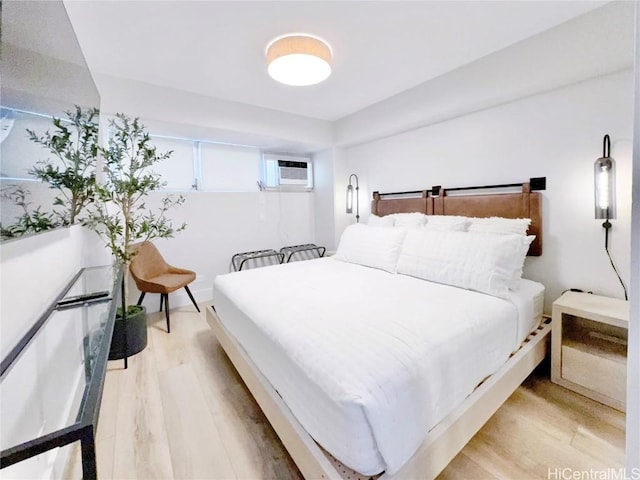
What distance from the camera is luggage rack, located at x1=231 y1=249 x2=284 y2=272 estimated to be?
3.81 m

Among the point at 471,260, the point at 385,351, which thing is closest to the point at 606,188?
the point at 471,260

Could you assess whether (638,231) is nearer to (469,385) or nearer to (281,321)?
(469,385)

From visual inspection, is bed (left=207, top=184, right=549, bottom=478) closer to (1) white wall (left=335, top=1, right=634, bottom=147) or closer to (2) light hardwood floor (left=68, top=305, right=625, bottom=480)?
(2) light hardwood floor (left=68, top=305, right=625, bottom=480)

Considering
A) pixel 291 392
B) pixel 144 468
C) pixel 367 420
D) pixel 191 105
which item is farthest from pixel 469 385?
pixel 191 105

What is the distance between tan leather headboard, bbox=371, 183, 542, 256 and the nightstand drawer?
797 mm

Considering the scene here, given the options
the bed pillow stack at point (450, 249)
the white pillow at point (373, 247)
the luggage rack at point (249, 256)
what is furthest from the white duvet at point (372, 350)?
the luggage rack at point (249, 256)

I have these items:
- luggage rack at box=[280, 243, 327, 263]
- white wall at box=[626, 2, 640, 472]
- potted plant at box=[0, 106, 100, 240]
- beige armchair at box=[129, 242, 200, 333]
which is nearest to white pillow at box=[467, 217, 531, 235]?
white wall at box=[626, 2, 640, 472]

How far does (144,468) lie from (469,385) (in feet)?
5.14

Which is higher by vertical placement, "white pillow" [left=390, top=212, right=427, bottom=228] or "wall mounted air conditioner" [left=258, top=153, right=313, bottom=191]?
"wall mounted air conditioner" [left=258, top=153, right=313, bottom=191]

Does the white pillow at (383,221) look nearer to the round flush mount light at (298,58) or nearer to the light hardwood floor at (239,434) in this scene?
the round flush mount light at (298,58)

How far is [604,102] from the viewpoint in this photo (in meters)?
1.92

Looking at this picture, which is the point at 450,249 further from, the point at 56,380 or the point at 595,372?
the point at 56,380

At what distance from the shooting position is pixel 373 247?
264cm

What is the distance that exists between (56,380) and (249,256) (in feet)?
9.29
